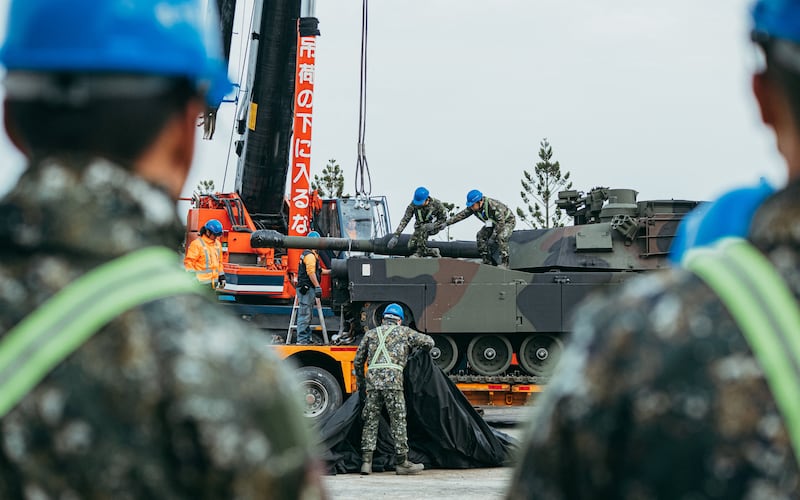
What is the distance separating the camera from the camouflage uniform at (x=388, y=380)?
516 inches

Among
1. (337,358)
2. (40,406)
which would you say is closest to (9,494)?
(40,406)

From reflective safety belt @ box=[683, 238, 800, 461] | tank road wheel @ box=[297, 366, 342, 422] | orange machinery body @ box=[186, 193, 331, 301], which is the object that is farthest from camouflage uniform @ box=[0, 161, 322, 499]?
orange machinery body @ box=[186, 193, 331, 301]

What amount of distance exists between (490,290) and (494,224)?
1173 millimetres

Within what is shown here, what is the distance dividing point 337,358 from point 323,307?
2.62 meters

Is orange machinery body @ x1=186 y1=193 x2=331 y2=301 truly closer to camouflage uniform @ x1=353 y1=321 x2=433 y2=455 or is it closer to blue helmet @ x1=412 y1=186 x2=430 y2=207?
blue helmet @ x1=412 y1=186 x2=430 y2=207

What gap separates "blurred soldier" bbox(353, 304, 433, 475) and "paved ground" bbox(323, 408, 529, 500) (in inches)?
9.6

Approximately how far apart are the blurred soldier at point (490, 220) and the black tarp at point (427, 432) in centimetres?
420

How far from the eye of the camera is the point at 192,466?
1589 mm

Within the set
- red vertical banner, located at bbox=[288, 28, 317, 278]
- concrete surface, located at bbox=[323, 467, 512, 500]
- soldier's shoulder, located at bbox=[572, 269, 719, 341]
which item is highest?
red vertical banner, located at bbox=[288, 28, 317, 278]

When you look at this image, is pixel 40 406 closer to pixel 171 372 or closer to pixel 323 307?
pixel 171 372

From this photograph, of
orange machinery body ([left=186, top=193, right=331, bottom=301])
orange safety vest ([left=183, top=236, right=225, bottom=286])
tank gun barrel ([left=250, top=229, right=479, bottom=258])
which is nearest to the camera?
orange safety vest ([left=183, top=236, right=225, bottom=286])

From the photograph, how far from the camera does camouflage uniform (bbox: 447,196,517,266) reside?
17.6 m

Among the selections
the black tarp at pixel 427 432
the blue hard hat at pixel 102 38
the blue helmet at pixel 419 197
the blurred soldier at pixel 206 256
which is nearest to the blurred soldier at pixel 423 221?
the blue helmet at pixel 419 197

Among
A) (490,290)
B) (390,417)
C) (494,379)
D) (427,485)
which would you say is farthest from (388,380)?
(490,290)
